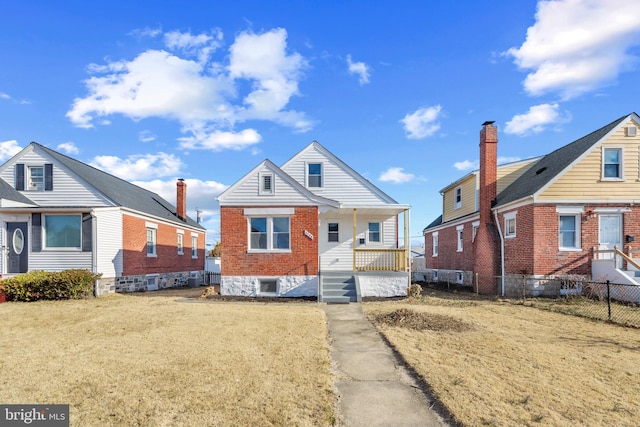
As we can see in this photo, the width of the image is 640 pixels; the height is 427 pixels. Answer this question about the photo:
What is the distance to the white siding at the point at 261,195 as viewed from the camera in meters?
16.8

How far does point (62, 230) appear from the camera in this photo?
18469 millimetres

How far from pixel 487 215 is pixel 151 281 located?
1827 centimetres

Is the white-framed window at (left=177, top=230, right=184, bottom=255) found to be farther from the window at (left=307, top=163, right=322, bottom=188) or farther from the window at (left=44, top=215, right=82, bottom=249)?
the window at (left=307, top=163, right=322, bottom=188)

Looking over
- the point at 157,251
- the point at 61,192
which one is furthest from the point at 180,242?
the point at 61,192

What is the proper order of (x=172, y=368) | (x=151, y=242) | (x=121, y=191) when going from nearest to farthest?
1. (x=172, y=368)
2. (x=121, y=191)
3. (x=151, y=242)

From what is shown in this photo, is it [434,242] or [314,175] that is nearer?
[314,175]

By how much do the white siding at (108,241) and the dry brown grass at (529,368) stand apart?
13.3 meters

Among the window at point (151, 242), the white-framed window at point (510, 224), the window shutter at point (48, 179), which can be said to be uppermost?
the window shutter at point (48, 179)

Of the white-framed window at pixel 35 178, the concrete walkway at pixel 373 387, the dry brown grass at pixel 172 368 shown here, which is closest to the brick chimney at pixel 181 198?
the white-framed window at pixel 35 178

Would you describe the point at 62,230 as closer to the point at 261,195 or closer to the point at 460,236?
the point at 261,195

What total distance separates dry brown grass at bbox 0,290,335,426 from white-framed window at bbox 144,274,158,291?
10.1 metres

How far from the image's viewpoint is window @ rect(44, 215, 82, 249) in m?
18.4

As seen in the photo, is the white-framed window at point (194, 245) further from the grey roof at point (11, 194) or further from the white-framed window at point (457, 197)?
the white-framed window at point (457, 197)

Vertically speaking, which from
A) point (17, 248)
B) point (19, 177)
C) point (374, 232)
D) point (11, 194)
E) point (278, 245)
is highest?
point (19, 177)
